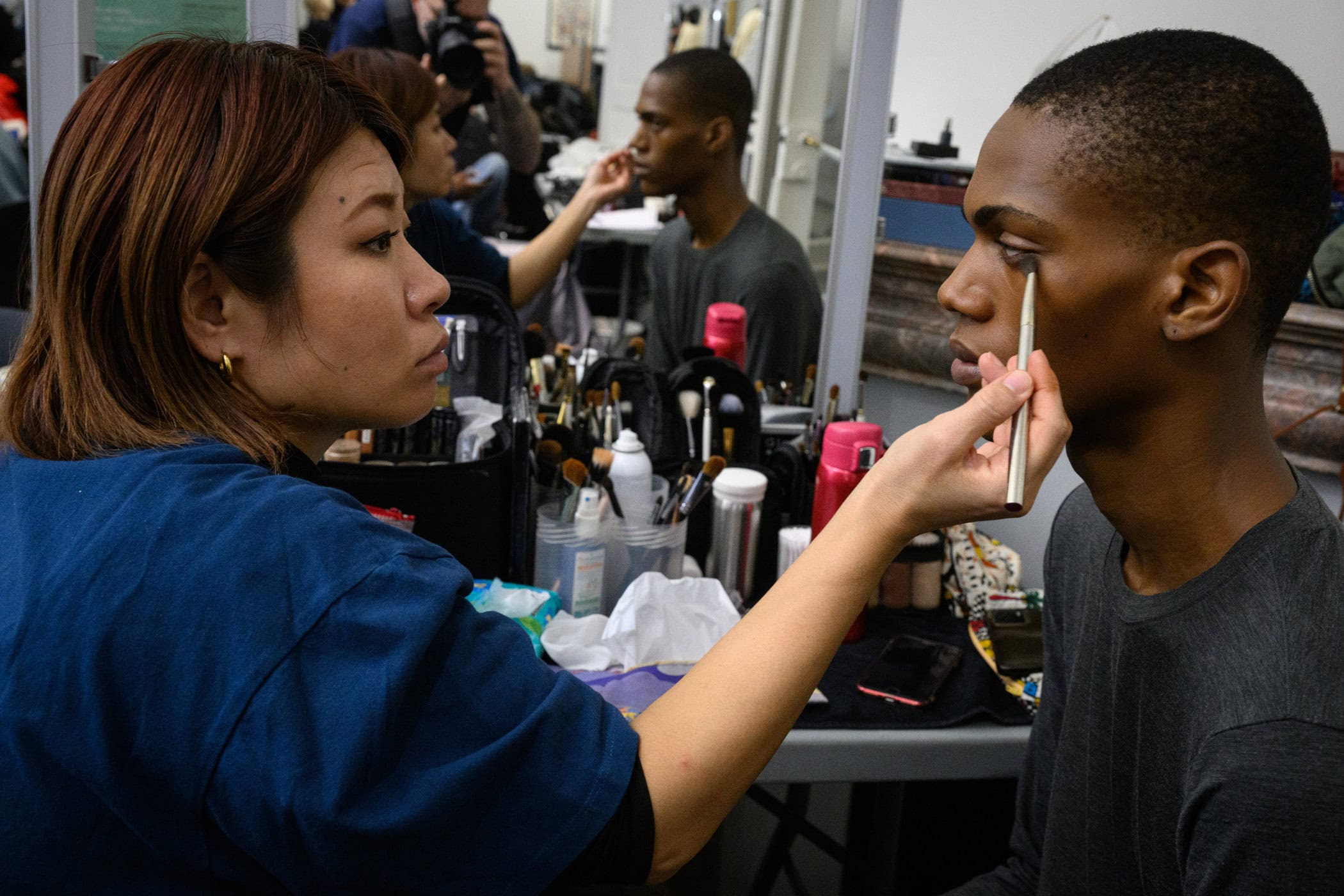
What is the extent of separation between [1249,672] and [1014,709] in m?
0.54

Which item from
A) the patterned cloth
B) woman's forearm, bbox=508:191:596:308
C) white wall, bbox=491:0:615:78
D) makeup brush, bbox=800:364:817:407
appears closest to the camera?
the patterned cloth

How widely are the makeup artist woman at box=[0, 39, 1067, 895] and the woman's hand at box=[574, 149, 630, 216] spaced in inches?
52.3

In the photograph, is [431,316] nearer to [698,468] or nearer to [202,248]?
[202,248]

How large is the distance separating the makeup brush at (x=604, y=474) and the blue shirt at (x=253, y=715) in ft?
2.45

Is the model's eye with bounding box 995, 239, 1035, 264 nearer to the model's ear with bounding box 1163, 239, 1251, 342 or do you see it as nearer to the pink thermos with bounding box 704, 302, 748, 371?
the model's ear with bounding box 1163, 239, 1251, 342

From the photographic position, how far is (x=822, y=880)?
2021 mm

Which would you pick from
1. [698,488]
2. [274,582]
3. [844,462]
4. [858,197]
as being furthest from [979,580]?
[274,582]

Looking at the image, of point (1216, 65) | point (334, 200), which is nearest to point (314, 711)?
point (334, 200)

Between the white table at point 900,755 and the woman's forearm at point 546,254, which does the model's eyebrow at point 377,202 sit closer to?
the white table at point 900,755

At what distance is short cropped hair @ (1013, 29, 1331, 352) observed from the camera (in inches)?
31.4

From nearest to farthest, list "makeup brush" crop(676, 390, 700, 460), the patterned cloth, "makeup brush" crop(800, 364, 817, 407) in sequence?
the patterned cloth → "makeup brush" crop(676, 390, 700, 460) → "makeup brush" crop(800, 364, 817, 407)

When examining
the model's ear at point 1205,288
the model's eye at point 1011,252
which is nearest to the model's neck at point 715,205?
the model's eye at point 1011,252

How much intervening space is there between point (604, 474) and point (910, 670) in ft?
1.51

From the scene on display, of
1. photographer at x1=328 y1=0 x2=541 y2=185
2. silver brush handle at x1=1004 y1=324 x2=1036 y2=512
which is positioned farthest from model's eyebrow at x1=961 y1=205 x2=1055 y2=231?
photographer at x1=328 y1=0 x2=541 y2=185
